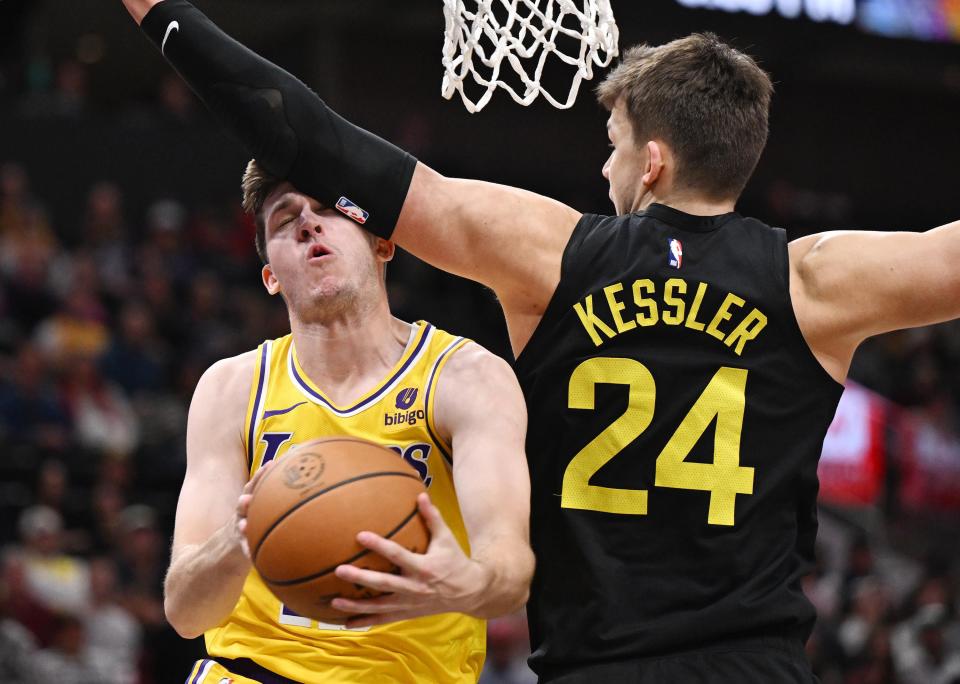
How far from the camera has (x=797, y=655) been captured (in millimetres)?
3436

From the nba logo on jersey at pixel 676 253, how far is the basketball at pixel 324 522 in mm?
885

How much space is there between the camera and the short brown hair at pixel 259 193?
12.7 feet

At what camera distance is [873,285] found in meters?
3.41

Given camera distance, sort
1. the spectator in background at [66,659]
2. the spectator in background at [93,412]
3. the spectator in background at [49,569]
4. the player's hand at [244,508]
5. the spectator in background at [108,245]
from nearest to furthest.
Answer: the player's hand at [244,508]
the spectator in background at [66,659]
the spectator in background at [49,569]
the spectator in background at [93,412]
the spectator in background at [108,245]

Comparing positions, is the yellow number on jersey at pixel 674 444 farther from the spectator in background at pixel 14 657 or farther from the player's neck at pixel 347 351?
the spectator in background at pixel 14 657

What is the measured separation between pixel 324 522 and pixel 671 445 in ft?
3.03

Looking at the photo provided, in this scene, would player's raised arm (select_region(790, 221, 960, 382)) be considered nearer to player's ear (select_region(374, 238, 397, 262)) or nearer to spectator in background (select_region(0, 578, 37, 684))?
player's ear (select_region(374, 238, 397, 262))

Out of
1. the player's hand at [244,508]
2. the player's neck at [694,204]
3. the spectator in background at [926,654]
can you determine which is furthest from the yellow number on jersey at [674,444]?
the spectator in background at [926,654]

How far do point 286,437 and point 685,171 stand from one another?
1.30 m

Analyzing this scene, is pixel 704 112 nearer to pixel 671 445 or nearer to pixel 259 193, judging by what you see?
pixel 671 445

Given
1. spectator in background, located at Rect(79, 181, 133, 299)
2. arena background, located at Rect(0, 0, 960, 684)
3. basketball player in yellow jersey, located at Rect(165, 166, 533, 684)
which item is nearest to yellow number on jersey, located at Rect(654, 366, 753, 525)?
basketball player in yellow jersey, located at Rect(165, 166, 533, 684)

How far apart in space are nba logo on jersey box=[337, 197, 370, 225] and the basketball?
2.29 ft

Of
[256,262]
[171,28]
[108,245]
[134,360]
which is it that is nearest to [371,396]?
[171,28]

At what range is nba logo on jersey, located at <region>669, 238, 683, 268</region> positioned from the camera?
136 inches
